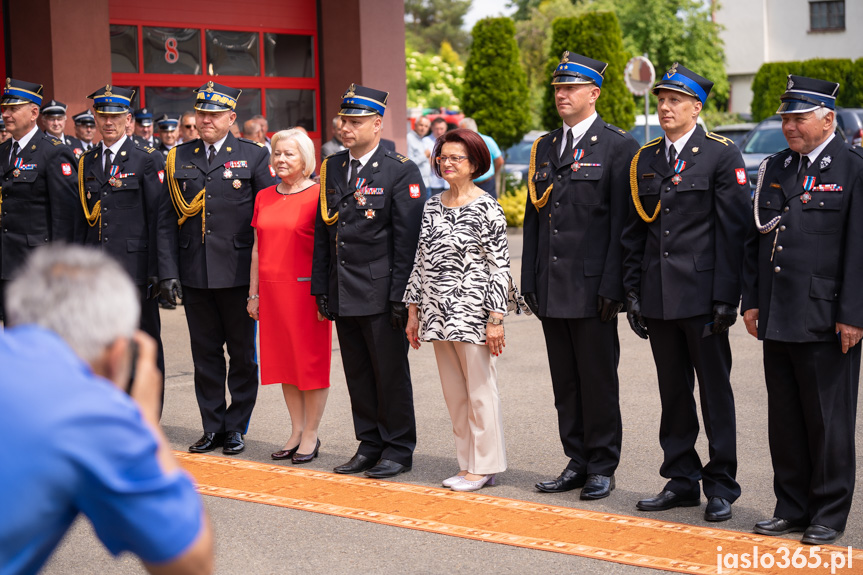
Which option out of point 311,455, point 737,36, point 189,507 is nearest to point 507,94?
point 311,455

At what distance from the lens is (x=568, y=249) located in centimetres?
580

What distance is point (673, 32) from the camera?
1657 inches

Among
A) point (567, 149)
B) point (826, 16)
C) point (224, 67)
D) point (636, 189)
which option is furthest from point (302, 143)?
point (826, 16)

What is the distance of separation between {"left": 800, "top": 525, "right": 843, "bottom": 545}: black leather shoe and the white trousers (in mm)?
1703

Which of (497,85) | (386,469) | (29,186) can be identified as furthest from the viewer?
(497,85)

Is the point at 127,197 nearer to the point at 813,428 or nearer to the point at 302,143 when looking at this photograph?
the point at 302,143

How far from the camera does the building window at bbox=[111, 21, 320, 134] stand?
15.0m

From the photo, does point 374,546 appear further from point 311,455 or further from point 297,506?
point 311,455

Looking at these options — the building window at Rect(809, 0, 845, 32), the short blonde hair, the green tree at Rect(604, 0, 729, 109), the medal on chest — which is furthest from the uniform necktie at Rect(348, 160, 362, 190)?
the building window at Rect(809, 0, 845, 32)

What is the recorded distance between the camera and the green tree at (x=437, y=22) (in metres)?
68.4

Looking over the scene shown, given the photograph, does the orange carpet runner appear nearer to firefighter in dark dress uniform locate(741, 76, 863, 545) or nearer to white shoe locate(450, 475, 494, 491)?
white shoe locate(450, 475, 494, 491)

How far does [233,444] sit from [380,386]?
46.8 inches

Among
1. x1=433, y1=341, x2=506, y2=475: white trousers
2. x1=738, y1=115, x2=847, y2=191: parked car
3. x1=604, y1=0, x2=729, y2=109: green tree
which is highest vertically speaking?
x1=604, y1=0, x2=729, y2=109: green tree

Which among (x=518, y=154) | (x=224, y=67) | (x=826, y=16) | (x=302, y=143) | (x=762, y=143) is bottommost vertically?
(x=302, y=143)
